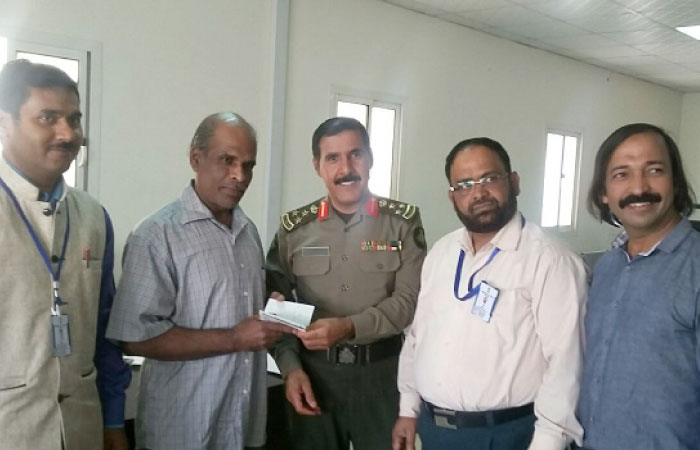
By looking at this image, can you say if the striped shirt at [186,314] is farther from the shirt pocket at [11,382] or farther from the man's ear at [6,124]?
the man's ear at [6,124]

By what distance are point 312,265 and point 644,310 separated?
1095 millimetres

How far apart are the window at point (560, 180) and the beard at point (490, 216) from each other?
675 cm

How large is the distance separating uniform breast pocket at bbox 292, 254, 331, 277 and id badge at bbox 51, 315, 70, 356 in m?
0.87

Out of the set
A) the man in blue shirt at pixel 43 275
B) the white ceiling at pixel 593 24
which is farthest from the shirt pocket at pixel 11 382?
the white ceiling at pixel 593 24

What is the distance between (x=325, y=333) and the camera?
188 centimetres

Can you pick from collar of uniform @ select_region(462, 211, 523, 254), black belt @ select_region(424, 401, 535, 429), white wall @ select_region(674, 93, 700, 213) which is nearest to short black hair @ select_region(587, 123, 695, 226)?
collar of uniform @ select_region(462, 211, 523, 254)

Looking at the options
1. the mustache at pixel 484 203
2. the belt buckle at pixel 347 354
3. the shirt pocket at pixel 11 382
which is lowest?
the belt buckle at pixel 347 354

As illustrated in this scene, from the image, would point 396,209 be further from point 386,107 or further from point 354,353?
point 386,107

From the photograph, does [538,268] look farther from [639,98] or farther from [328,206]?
[639,98]

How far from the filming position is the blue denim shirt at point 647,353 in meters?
1.45

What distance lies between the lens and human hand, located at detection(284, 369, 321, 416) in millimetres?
1971

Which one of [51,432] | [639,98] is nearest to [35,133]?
[51,432]

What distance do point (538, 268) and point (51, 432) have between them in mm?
1349

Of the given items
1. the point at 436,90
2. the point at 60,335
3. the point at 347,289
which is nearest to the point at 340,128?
the point at 347,289
